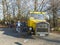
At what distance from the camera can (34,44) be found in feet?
52.0

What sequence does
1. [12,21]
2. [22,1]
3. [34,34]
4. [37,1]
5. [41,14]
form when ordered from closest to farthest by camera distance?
[34,34]
[41,14]
[37,1]
[22,1]
[12,21]

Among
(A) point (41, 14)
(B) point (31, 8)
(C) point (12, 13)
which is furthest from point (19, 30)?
(C) point (12, 13)

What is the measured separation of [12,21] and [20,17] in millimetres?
2870

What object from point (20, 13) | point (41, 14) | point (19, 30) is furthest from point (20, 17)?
point (41, 14)

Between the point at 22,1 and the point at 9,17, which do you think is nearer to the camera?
the point at 22,1

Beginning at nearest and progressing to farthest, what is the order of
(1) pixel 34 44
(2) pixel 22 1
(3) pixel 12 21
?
(1) pixel 34 44, (2) pixel 22 1, (3) pixel 12 21

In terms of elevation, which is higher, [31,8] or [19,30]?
[31,8]

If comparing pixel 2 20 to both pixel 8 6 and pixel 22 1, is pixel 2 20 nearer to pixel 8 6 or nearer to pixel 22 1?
pixel 8 6

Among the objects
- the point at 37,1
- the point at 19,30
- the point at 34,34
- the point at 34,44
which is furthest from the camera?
the point at 37,1

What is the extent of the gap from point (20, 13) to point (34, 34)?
52.3 ft

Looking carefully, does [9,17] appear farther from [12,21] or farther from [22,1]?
[22,1]

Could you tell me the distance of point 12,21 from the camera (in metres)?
39.2

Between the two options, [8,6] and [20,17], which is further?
[8,6]

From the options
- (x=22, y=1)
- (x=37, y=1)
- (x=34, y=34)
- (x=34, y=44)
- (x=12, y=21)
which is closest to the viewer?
(x=34, y=44)
